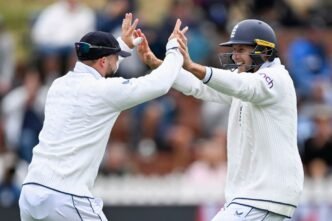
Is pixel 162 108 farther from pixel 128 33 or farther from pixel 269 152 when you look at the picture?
pixel 269 152

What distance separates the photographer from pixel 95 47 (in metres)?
9.66

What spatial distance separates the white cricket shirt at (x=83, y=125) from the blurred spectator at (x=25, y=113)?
23.1 feet

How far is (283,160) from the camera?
9758mm

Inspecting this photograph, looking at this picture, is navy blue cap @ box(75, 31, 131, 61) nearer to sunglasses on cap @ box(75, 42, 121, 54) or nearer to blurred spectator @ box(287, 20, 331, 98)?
sunglasses on cap @ box(75, 42, 121, 54)

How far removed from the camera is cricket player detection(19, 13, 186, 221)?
30.9ft

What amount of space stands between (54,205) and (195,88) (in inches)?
66.3

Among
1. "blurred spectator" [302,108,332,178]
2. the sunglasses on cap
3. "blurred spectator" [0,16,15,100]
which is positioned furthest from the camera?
"blurred spectator" [0,16,15,100]

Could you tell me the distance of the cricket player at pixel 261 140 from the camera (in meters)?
9.73

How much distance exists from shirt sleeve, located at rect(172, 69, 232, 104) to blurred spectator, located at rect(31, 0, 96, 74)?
7.02 meters

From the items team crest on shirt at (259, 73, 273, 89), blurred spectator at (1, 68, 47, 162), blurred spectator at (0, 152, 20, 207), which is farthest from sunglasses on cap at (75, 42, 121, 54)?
blurred spectator at (1, 68, 47, 162)

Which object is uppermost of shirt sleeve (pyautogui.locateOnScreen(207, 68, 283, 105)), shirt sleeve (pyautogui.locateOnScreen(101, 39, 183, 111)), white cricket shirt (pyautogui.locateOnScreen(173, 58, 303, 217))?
shirt sleeve (pyautogui.locateOnScreen(207, 68, 283, 105))

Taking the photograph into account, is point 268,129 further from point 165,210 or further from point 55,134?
point 165,210

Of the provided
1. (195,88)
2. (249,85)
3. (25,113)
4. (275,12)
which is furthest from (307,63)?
(249,85)

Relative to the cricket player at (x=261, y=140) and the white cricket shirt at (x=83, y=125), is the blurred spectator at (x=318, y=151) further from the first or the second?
the white cricket shirt at (x=83, y=125)
